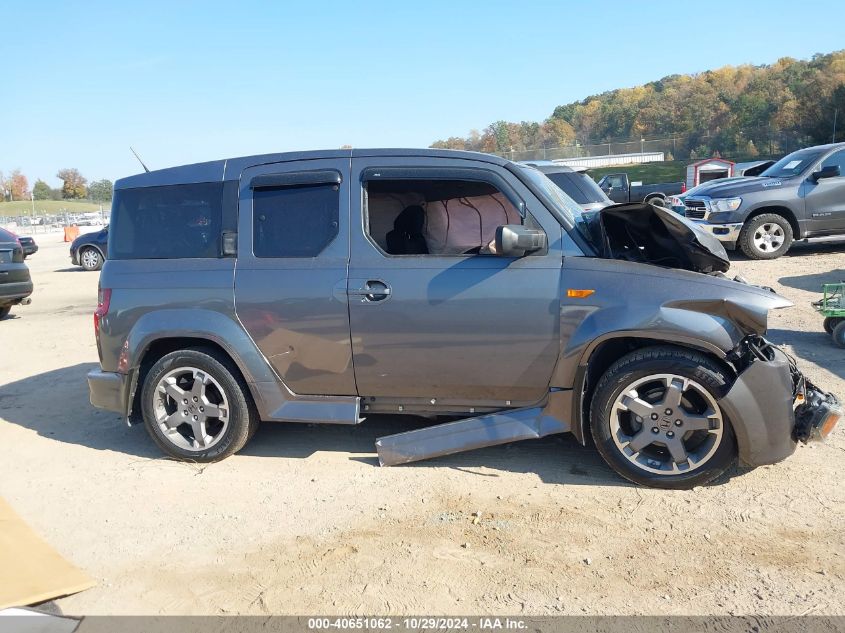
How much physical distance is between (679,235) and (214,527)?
327 cm

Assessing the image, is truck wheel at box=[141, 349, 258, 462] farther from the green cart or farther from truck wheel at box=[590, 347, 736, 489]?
the green cart

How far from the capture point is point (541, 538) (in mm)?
3678

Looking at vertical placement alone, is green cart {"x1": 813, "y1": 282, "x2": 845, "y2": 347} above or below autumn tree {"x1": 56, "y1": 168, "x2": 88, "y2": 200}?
below

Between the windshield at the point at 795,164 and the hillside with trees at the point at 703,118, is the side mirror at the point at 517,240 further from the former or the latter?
the hillside with trees at the point at 703,118

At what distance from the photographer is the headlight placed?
12.0m

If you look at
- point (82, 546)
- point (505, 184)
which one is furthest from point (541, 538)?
point (82, 546)

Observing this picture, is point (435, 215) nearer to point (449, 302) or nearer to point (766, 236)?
point (449, 302)

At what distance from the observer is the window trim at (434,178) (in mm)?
4395

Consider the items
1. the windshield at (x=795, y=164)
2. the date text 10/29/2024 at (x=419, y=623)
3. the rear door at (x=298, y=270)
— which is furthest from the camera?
the windshield at (x=795, y=164)

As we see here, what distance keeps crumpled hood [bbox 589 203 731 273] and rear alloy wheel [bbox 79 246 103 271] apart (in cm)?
1760

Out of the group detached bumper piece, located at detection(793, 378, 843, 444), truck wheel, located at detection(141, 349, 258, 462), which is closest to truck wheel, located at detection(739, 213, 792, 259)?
detached bumper piece, located at detection(793, 378, 843, 444)

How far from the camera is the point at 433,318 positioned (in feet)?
14.2

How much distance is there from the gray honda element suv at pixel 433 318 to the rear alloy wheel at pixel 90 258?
51.0ft

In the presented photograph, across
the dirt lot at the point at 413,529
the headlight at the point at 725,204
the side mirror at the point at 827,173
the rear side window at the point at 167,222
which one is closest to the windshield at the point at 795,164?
the side mirror at the point at 827,173
